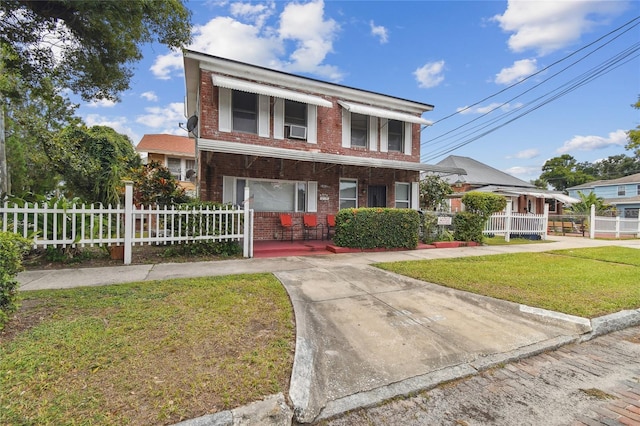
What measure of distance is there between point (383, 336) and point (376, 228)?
6.19m

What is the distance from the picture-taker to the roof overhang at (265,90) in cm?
958

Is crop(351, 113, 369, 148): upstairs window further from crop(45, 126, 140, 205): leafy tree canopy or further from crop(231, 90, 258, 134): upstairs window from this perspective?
crop(45, 126, 140, 205): leafy tree canopy

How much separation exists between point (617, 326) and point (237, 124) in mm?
10755

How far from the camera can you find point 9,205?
637cm

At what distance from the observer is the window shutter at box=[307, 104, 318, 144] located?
38.1ft

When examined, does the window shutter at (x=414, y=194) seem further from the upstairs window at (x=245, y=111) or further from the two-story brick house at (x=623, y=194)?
the two-story brick house at (x=623, y=194)

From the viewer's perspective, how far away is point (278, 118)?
1116 cm

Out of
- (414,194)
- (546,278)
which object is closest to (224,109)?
(414,194)

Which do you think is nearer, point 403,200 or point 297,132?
point 297,132

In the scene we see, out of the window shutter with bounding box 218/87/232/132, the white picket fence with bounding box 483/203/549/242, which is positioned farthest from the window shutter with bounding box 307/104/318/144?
the white picket fence with bounding box 483/203/549/242

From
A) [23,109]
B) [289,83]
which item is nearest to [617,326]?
[289,83]

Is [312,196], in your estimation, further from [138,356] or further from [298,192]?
[138,356]

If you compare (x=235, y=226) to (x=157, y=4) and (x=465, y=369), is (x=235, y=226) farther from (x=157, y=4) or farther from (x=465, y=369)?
(x=465, y=369)

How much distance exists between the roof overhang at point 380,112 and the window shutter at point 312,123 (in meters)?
1.18
